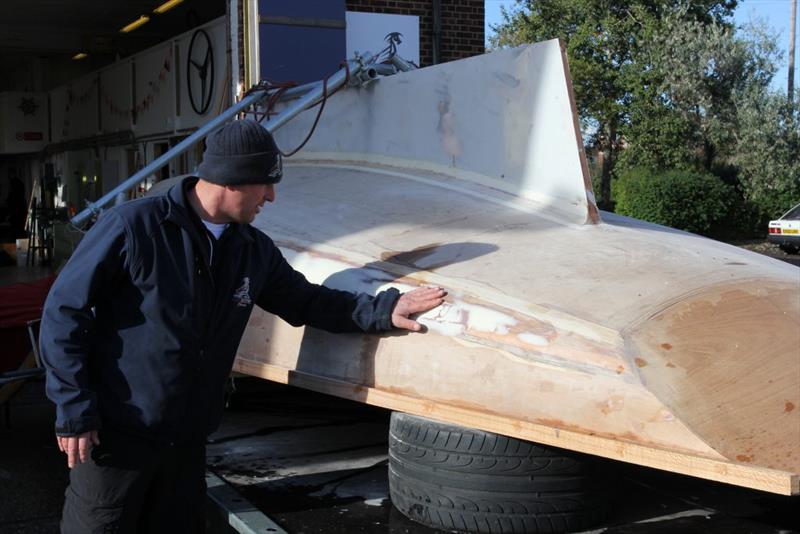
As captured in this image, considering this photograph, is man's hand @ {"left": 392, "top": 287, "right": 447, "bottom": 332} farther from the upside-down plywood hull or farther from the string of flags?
the string of flags

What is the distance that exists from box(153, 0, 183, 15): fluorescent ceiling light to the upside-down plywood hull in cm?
1071

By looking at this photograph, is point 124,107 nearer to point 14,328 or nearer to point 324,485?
point 14,328

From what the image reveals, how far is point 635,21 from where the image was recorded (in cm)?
3378

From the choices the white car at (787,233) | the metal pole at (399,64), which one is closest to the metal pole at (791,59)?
the white car at (787,233)

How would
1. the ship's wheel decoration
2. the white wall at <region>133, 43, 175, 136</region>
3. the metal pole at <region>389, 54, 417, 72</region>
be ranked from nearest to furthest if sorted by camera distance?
the metal pole at <region>389, 54, 417, 72</region> → the ship's wheel decoration → the white wall at <region>133, 43, 175, 136</region>

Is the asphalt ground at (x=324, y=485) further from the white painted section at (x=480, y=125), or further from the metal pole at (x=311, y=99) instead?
the metal pole at (x=311, y=99)

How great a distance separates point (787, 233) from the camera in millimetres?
23391

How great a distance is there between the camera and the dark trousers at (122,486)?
291 centimetres

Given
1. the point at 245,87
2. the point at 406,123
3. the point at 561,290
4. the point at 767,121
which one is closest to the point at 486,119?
the point at 406,123

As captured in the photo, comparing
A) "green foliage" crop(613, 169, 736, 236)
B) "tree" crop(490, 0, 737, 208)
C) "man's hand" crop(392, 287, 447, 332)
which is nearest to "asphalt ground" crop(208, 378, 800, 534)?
"man's hand" crop(392, 287, 447, 332)

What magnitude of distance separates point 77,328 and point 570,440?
1.68 metres

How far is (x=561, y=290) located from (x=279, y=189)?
2584 millimetres

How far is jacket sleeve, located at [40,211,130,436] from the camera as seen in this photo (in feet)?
9.15

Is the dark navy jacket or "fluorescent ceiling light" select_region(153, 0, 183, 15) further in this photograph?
"fluorescent ceiling light" select_region(153, 0, 183, 15)
